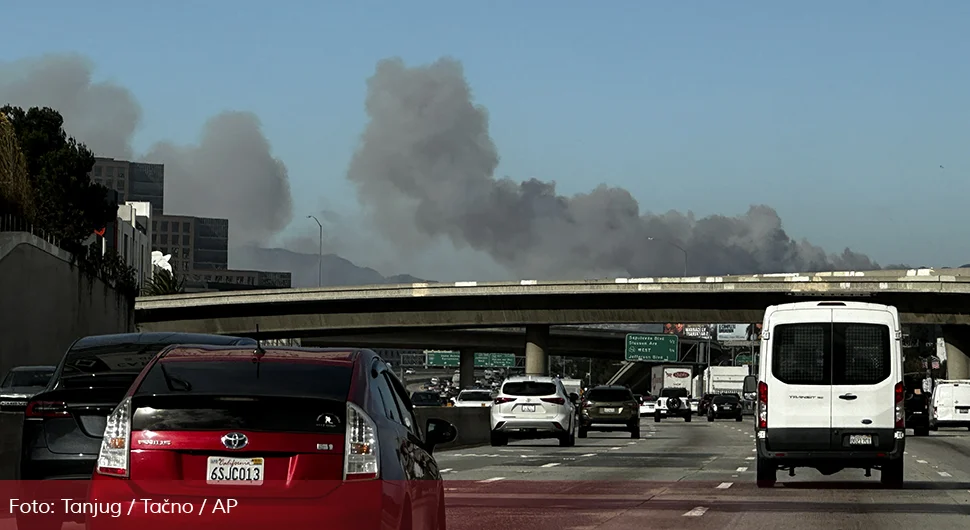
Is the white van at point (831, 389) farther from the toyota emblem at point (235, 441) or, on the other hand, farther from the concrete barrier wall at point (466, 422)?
the concrete barrier wall at point (466, 422)

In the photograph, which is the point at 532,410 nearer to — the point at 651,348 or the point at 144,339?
the point at 144,339

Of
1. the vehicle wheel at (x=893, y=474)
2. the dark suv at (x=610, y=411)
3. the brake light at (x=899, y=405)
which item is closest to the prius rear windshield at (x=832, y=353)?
the brake light at (x=899, y=405)

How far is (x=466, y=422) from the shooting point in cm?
4041

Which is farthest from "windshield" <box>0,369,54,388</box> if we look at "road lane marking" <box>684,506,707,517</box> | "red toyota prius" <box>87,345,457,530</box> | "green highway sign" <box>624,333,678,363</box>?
"green highway sign" <box>624,333,678,363</box>

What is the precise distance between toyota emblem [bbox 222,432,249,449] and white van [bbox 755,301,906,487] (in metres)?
14.0

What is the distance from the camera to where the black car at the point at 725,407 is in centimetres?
8338

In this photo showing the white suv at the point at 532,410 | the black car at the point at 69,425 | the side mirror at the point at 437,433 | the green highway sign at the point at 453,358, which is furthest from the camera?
the green highway sign at the point at 453,358

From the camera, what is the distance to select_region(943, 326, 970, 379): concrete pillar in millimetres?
75375

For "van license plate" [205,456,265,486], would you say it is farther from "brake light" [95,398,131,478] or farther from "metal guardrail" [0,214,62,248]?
"metal guardrail" [0,214,62,248]

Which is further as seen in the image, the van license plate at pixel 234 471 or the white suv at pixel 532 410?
the white suv at pixel 532 410

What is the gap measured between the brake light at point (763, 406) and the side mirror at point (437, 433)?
11.8 meters

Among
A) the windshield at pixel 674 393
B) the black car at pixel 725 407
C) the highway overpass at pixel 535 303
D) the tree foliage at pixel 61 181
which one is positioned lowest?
the black car at pixel 725 407

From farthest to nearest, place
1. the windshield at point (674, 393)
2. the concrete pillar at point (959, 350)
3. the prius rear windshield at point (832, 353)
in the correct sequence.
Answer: the windshield at point (674, 393)
the concrete pillar at point (959, 350)
the prius rear windshield at point (832, 353)

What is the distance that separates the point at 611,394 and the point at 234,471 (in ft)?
131
